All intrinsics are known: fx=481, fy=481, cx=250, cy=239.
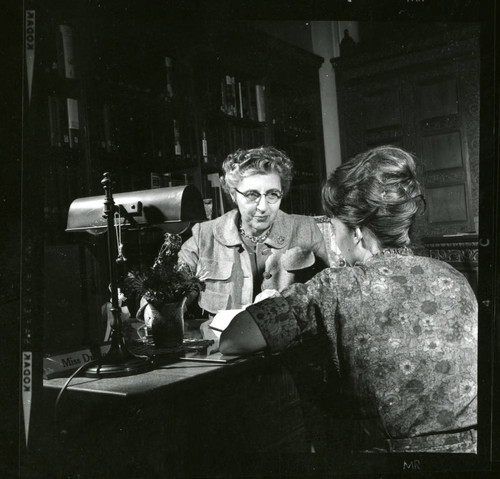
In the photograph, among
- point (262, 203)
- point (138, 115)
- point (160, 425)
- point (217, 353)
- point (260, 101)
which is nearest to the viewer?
point (160, 425)

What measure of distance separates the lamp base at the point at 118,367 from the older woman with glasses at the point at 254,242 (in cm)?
41

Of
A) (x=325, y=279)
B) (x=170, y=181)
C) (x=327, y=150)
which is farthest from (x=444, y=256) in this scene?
(x=170, y=181)

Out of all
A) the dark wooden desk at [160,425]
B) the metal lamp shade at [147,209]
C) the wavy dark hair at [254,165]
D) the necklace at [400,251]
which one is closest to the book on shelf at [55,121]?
the metal lamp shade at [147,209]

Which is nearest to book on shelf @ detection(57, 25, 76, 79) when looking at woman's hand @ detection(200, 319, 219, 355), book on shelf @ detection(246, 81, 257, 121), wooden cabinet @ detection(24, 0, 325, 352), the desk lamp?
wooden cabinet @ detection(24, 0, 325, 352)

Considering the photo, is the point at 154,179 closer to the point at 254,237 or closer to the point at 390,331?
the point at 254,237

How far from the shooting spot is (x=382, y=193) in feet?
3.49

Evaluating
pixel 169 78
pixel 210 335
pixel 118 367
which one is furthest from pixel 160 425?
pixel 169 78

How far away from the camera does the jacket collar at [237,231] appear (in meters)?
1.50

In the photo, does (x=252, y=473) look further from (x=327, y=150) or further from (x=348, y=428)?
(x=327, y=150)

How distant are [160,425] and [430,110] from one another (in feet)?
3.38

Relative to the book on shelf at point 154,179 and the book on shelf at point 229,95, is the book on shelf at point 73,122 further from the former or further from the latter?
the book on shelf at point 229,95

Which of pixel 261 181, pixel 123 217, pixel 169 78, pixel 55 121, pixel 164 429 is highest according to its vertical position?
pixel 169 78

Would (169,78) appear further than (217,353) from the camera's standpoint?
Yes

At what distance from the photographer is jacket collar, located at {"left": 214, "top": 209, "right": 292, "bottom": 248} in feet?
4.91
